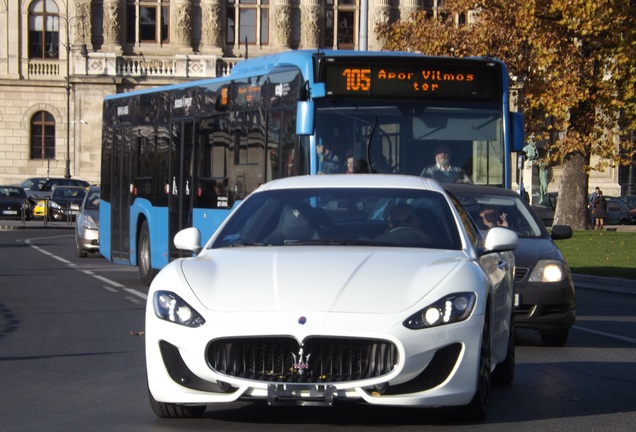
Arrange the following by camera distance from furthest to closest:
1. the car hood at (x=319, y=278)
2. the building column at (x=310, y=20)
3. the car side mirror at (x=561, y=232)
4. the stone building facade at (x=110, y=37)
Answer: the building column at (x=310, y=20) < the stone building facade at (x=110, y=37) < the car side mirror at (x=561, y=232) < the car hood at (x=319, y=278)

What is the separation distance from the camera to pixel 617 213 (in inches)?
2447

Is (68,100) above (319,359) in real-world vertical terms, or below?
above

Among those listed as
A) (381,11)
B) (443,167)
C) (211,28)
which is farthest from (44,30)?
(443,167)

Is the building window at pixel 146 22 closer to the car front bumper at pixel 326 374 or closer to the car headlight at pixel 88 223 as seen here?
the car headlight at pixel 88 223

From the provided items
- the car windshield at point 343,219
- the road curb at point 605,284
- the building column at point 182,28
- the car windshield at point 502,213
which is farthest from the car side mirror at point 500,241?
the building column at point 182,28

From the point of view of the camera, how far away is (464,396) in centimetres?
785

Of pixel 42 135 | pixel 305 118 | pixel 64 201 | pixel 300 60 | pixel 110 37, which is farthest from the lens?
pixel 42 135

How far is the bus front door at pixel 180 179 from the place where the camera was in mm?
20531

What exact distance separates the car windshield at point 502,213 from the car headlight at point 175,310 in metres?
6.71

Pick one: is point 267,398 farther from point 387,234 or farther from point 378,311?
point 387,234

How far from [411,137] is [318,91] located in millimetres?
1206

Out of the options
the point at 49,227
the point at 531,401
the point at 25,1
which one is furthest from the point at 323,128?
the point at 25,1

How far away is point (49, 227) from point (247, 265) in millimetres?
44645

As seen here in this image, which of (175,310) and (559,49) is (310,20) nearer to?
(559,49)
